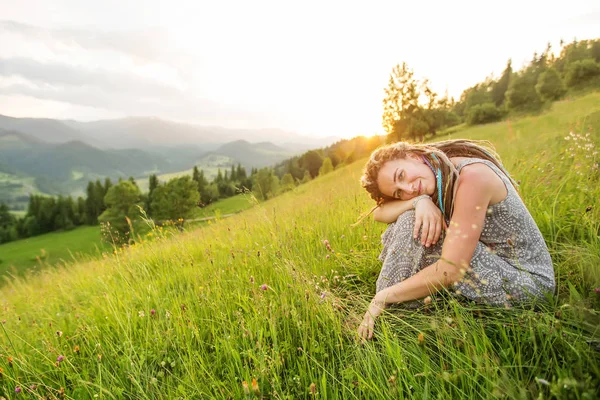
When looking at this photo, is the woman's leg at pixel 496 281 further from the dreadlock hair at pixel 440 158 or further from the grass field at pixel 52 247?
the grass field at pixel 52 247

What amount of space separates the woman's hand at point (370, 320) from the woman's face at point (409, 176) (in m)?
0.84

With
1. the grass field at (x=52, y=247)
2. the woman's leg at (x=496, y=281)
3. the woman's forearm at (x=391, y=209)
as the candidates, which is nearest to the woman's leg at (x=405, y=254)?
the woman's forearm at (x=391, y=209)

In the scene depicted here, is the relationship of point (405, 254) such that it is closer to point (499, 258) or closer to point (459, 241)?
point (459, 241)

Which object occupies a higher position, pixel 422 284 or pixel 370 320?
pixel 422 284

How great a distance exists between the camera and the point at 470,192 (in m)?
1.69

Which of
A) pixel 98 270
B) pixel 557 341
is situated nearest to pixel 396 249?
pixel 557 341

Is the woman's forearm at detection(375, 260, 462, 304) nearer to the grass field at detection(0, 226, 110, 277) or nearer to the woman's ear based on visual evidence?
the woman's ear

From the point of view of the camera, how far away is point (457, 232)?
1.65 m

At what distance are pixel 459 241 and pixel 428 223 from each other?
257 millimetres

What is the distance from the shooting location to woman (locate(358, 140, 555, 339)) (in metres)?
1.68

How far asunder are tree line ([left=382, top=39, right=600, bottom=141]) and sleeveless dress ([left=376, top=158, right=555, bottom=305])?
32.6 meters

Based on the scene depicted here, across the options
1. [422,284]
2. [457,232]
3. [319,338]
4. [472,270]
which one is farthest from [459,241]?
[319,338]

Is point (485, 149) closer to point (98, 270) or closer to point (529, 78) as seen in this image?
point (98, 270)

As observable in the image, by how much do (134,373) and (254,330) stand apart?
0.77 metres
